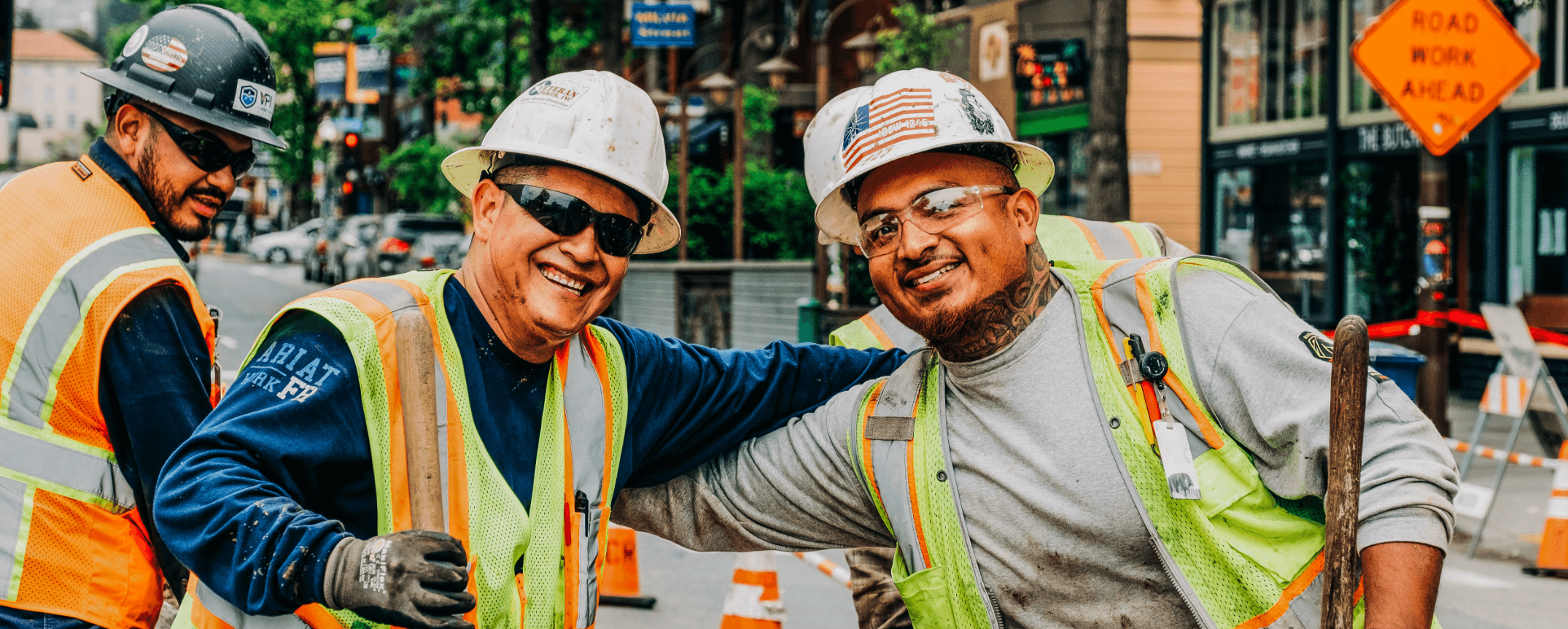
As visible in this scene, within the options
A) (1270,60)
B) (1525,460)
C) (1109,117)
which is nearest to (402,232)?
(1270,60)

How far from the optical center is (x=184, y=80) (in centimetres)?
295

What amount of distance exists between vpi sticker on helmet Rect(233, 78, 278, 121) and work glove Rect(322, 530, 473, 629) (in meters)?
1.40

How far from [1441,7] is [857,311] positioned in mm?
4741

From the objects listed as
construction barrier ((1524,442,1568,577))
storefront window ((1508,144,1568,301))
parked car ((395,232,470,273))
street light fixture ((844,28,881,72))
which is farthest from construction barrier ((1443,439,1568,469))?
parked car ((395,232,470,273))

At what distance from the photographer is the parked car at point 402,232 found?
1008 inches

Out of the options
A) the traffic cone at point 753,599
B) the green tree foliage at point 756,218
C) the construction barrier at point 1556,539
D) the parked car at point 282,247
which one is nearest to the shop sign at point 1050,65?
the green tree foliage at point 756,218

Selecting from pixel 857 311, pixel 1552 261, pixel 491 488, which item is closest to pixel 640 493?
pixel 491 488

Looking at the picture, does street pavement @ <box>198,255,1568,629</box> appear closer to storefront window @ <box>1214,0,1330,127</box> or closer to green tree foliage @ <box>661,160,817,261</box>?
storefront window @ <box>1214,0,1330,127</box>

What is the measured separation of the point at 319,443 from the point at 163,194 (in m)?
1.01

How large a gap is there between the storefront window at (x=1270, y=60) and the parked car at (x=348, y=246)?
1746 cm

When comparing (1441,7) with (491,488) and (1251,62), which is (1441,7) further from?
(1251,62)

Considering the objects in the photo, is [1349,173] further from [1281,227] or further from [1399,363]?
[1399,363]


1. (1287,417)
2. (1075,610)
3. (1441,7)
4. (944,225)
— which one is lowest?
(1075,610)

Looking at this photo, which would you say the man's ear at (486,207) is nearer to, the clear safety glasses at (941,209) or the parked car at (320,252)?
the clear safety glasses at (941,209)
